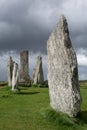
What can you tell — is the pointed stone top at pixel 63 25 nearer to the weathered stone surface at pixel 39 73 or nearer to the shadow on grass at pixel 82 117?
the shadow on grass at pixel 82 117

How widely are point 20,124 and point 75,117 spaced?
270 cm

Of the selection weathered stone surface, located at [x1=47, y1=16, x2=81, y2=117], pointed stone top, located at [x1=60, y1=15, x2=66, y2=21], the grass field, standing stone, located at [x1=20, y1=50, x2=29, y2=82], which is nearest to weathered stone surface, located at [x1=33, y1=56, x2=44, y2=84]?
standing stone, located at [x1=20, y1=50, x2=29, y2=82]

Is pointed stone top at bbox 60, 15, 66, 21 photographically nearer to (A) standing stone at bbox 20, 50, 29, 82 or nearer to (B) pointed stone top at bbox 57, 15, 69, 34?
(B) pointed stone top at bbox 57, 15, 69, 34

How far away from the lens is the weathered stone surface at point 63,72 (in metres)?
20.4

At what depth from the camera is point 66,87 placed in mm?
20641

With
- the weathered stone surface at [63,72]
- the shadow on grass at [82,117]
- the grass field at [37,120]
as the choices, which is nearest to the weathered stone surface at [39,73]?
the grass field at [37,120]

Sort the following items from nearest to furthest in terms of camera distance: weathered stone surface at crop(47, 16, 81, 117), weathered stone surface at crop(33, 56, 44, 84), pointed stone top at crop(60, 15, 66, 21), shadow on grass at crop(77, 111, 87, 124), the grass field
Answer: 1. the grass field
2. weathered stone surface at crop(47, 16, 81, 117)
3. shadow on grass at crop(77, 111, 87, 124)
4. pointed stone top at crop(60, 15, 66, 21)
5. weathered stone surface at crop(33, 56, 44, 84)

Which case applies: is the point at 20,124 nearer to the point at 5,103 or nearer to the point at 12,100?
the point at 5,103

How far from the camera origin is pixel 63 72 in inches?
820

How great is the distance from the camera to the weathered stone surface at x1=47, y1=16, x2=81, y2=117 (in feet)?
67.0

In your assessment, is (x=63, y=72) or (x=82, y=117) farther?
(x=82, y=117)

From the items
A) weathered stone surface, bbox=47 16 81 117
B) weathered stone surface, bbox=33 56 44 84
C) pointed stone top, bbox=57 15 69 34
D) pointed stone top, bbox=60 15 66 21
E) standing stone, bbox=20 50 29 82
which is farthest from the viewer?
standing stone, bbox=20 50 29 82

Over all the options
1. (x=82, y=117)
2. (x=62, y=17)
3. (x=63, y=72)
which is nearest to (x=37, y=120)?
(x=82, y=117)

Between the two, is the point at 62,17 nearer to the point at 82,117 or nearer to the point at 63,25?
the point at 63,25
